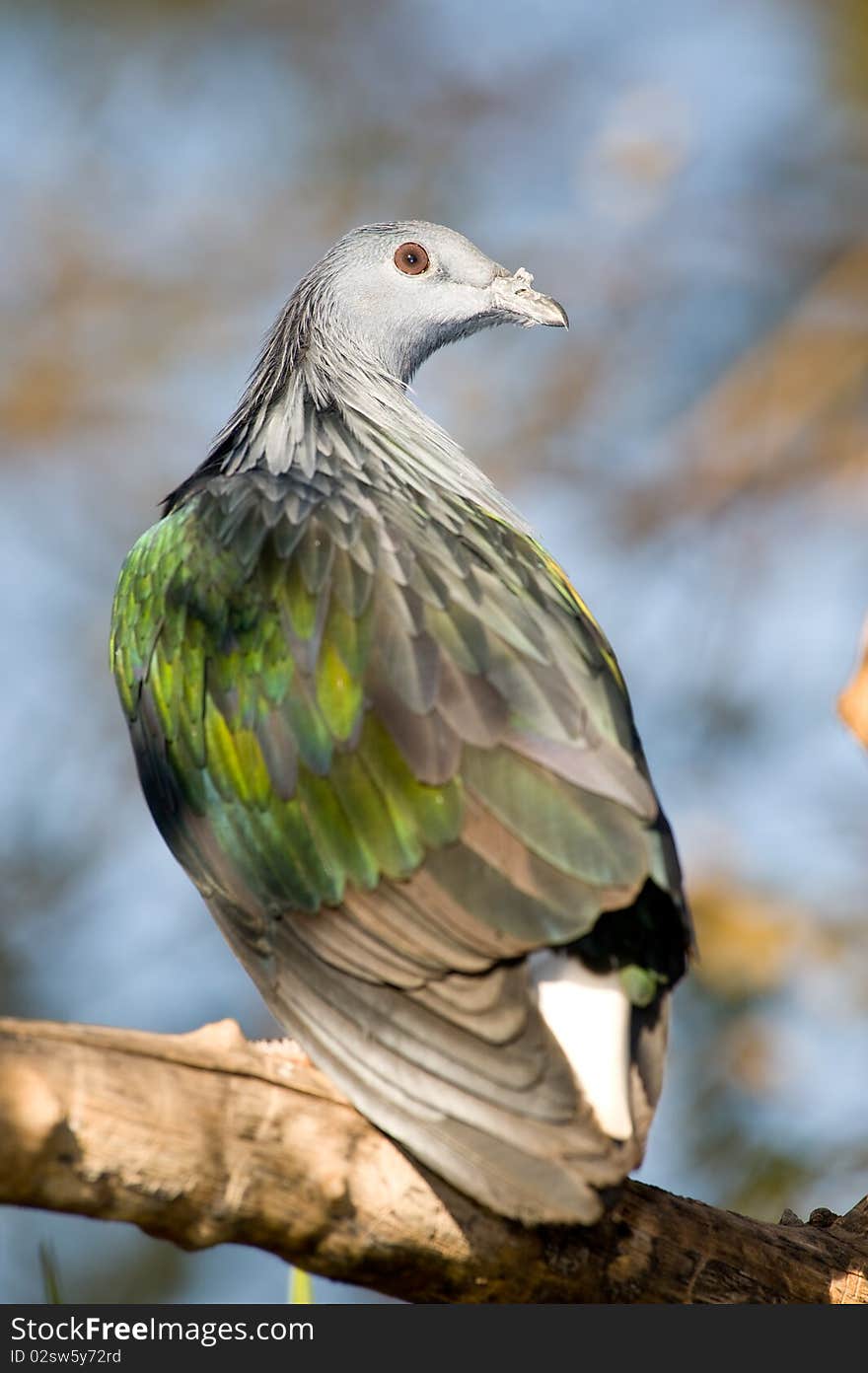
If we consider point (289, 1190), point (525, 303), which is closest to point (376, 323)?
point (525, 303)

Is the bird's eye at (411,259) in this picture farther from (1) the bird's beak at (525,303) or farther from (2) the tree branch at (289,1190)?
(2) the tree branch at (289,1190)

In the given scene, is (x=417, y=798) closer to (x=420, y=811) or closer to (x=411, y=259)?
(x=420, y=811)

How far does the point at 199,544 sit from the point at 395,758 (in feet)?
3.84

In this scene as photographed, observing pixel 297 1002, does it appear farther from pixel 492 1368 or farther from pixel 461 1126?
pixel 492 1368

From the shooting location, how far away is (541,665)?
14.7ft

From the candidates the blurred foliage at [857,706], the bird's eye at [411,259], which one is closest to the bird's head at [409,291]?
the bird's eye at [411,259]

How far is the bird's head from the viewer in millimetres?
6375

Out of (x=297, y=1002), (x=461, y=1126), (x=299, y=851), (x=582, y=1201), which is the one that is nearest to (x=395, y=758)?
(x=299, y=851)

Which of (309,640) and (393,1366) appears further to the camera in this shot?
(309,640)

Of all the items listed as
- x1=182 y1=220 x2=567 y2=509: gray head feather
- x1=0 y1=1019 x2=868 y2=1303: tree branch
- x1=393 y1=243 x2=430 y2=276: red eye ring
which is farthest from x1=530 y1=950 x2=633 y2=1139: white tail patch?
x1=393 y1=243 x2=430 y2=276: red eye ring

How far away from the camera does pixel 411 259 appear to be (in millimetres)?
6441

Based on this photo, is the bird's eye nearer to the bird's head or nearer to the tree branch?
the bird's head

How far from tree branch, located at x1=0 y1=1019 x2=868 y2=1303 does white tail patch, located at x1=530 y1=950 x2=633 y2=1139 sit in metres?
0.47

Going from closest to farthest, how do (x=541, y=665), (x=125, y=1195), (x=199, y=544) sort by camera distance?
(x=125, y=1195), (x=541, y=665), (x=199, y=544)
